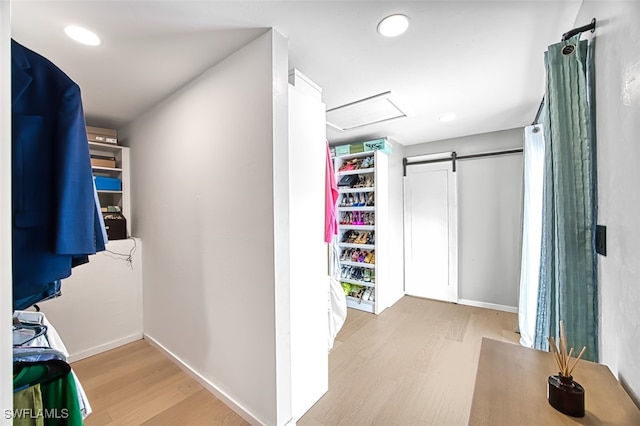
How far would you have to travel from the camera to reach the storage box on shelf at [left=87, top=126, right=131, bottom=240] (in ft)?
8.72

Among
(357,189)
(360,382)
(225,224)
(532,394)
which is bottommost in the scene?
(360,382)

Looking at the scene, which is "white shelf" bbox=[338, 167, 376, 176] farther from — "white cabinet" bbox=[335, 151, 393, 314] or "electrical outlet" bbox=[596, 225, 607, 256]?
"electrical outlet" bbox=[596, 225, 607, 256]

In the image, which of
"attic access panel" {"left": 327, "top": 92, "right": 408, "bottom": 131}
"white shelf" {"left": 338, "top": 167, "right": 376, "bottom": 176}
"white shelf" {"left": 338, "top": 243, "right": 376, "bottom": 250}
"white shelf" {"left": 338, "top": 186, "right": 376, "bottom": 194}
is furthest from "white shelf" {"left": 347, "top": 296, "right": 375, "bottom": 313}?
"attic access panel" {"left": 327, "top": 92, "right": 408, "bottom": 131}

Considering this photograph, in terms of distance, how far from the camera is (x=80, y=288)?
2.35 meters

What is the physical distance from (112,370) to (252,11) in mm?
2876

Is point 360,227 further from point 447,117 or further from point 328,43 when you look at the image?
point 328,43

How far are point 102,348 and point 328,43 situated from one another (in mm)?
3282

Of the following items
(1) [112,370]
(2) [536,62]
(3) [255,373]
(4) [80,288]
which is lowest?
(1) [112,370]

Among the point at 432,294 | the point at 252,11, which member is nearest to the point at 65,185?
the point at 252,11

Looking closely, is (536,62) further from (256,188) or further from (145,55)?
(145,55)

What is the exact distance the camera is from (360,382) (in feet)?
6.44

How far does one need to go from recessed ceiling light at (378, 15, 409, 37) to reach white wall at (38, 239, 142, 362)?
2.92 m

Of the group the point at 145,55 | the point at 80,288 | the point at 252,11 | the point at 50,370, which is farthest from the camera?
the point at 80,288

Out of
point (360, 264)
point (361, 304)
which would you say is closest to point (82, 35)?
point (360, 264)
